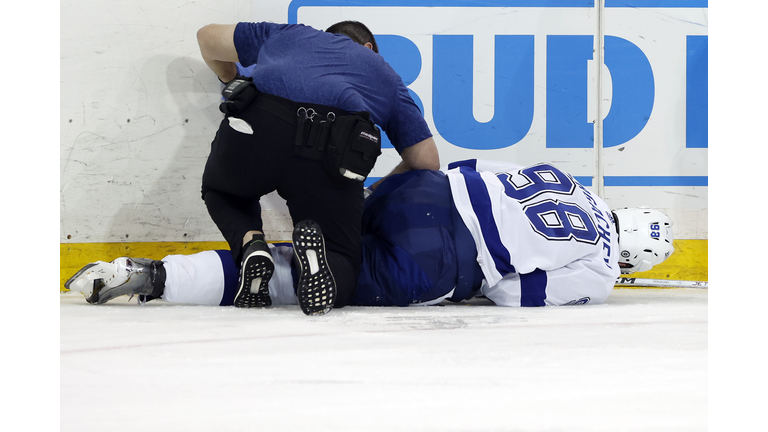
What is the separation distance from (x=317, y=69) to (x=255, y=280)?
0.62 meters

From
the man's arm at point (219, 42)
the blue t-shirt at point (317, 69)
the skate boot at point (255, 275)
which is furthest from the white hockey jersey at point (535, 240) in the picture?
the man's arm at point (219, 42)

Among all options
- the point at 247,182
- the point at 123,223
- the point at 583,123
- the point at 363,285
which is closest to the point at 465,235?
the point at 363,285

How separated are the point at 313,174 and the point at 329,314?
39 cm

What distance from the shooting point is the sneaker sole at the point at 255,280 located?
1.46m

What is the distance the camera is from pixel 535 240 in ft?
5.29

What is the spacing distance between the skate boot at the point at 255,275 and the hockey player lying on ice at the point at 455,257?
0.23ft

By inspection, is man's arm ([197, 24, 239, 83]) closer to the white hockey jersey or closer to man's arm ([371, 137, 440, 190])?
man's arm ([371, 137, 440, 190])

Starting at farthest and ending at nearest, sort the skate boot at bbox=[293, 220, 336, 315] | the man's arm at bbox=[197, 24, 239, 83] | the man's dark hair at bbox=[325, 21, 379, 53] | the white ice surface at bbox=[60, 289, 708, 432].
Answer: the man's dark hair at bbox=[325, 21, 379, 53]
the man's arm at bbox=[197, 24, 239, 83]
the skate boot at bbox=[293, 220, 336, 315]
the white ice surface at bbox=[60, 289, 708, 432]

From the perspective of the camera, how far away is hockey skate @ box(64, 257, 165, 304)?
4.78 ft

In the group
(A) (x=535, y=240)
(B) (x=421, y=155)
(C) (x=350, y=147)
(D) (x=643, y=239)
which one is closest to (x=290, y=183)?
(C) (x=350, y=147)

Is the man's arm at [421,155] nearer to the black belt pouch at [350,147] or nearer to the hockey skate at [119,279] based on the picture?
the black belt pouch at [350,147]

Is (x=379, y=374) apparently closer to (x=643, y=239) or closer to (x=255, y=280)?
(x=255, y=280)

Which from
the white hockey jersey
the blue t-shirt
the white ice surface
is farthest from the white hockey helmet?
the blue t-shirt

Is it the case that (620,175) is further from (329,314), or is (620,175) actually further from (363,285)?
(329,314)
